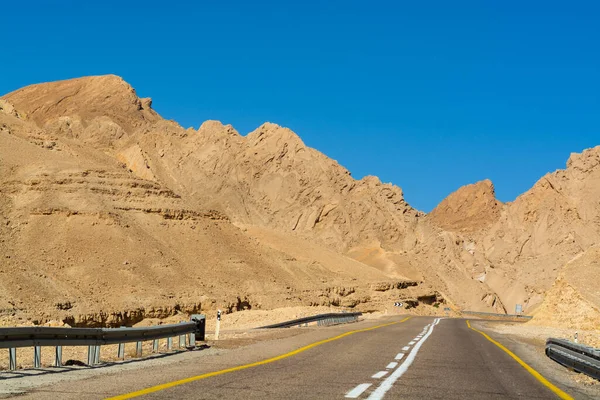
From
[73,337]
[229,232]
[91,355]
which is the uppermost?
[229,232]

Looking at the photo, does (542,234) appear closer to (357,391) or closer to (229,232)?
(229,232)

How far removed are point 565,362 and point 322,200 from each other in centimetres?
10725

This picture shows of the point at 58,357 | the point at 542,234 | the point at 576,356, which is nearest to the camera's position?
the point at 58,357

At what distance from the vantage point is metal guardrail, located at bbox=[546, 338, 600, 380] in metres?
13.2

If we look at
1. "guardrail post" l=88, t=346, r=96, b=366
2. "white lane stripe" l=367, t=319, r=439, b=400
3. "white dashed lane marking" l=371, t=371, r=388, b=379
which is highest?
"guardrail post" l=88, t=346, r=96, b=366

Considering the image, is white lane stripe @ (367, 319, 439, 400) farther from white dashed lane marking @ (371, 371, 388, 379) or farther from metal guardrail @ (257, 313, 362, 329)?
metal guardrail @ (257, 313, 362, 329)

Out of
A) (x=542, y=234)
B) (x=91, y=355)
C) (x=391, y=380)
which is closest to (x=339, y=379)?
(x=391, y=380)

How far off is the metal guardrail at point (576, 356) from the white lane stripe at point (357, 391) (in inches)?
201

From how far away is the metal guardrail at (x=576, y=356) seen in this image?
1320 centimetres

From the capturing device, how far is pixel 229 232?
67.6 m

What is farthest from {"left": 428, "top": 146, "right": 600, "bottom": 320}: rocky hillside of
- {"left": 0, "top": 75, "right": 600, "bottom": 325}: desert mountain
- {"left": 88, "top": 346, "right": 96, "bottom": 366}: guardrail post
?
{"left": 88, "top": 346, "right": 96, "bottom": 366}: guardrail post

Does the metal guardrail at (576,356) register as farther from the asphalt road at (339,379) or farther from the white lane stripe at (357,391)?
the white lane stripe at (357,391)

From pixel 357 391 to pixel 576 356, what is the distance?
7.38 metres

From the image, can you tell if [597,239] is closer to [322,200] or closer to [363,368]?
[322,200]
